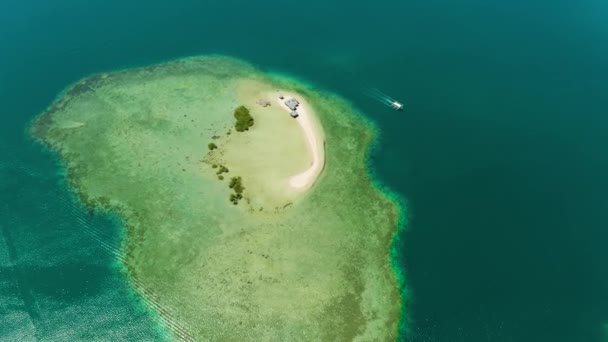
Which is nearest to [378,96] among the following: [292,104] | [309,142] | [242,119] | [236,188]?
[292,104]

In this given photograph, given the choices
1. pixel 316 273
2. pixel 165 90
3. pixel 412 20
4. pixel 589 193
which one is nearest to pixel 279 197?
pixel 316 273

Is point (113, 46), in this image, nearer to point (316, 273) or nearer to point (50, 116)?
point (50, 116)

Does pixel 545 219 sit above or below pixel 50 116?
above

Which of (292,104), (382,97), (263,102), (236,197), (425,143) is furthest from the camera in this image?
(382,97)

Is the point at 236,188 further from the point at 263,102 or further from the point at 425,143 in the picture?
the point at 425,143

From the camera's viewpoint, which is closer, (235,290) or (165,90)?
(235,290)

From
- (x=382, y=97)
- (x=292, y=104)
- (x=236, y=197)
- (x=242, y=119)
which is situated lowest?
(x=236, y=197)

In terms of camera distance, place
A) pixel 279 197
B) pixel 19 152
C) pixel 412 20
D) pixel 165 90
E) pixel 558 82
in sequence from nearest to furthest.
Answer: pixel 279 197
pixel 19 152
pixel 165 90
pixel 558 82
pixel 412 20
